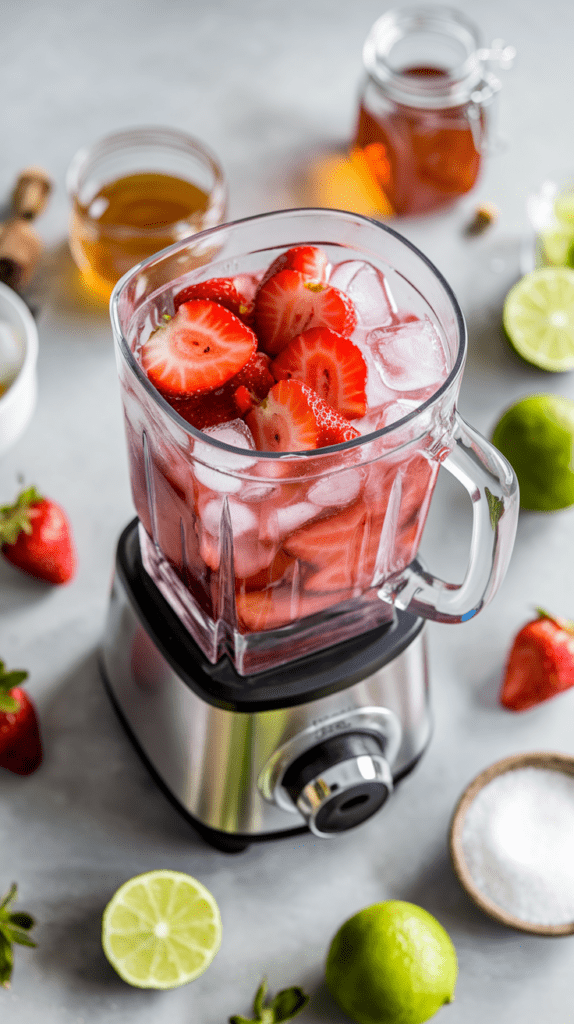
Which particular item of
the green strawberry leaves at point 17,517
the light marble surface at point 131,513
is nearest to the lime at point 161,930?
the light marble surface at point 131,513

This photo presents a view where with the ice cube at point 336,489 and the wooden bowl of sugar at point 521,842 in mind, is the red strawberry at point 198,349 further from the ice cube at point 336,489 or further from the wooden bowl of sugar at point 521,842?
the wooden bowl of sugar at point 521,842

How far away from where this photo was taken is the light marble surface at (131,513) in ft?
3.36

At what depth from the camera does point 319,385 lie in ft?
2.44

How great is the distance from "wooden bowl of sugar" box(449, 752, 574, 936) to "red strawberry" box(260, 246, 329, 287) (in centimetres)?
55

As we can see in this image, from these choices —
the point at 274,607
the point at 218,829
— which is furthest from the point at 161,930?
the point at 274,607

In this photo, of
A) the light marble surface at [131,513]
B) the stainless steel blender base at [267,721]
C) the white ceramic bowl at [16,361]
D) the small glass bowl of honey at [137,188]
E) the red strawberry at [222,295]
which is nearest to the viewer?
the red strawberry at [222,295]

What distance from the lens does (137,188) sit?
1.45 meters

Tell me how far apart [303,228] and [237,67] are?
94cm

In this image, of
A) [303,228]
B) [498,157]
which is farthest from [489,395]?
[303,228]

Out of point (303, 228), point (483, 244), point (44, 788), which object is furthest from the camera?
point (483, 244)

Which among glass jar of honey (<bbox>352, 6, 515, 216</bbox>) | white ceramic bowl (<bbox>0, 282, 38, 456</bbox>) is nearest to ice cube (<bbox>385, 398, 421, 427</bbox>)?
white ceramic bowl (<bbox>0, 282, 38, 456</bbox>)

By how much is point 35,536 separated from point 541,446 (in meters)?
0.58

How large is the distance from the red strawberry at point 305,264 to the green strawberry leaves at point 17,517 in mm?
476

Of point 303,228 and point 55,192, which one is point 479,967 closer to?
point 303,228
